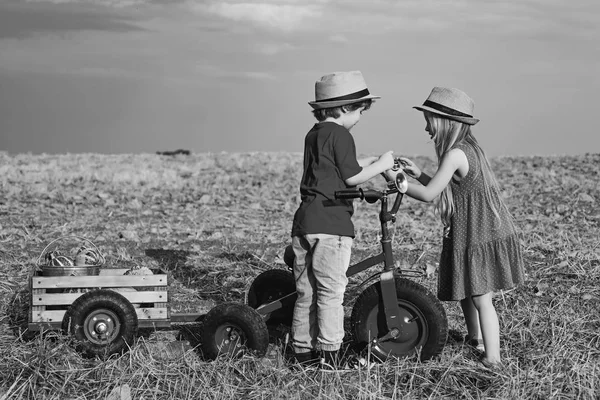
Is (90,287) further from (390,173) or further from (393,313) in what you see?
(390,173)

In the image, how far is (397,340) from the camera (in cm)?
496

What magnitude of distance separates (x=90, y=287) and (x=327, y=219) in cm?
178

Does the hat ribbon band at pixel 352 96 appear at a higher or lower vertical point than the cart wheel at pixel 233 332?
higher

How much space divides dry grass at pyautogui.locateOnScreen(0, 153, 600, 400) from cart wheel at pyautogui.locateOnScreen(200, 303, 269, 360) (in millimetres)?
94

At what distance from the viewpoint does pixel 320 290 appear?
16.2 feet

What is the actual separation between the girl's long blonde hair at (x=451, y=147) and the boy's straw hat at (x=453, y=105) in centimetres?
6

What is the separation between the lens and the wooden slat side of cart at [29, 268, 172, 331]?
532cm

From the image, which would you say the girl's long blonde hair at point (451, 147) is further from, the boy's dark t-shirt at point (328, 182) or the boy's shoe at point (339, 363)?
the boy's shoe at point (339, 363)

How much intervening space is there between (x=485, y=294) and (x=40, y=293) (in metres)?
2.96

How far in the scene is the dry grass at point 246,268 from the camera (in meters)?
4.68

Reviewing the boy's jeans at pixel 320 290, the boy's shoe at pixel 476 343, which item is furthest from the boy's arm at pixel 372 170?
the boy's shoe at pixel 476 343

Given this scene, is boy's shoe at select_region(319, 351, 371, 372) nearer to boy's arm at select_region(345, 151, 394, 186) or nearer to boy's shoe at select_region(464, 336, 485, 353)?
boy's shoe at select_region(464, 336, 485, 353)

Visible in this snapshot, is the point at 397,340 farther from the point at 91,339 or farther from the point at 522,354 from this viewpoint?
the point at 91,339

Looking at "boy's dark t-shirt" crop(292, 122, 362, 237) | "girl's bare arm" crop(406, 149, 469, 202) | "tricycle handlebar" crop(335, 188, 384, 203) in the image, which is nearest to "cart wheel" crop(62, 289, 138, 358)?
"boy's dark t-shirt" crop(292, 122, 362, 237)
